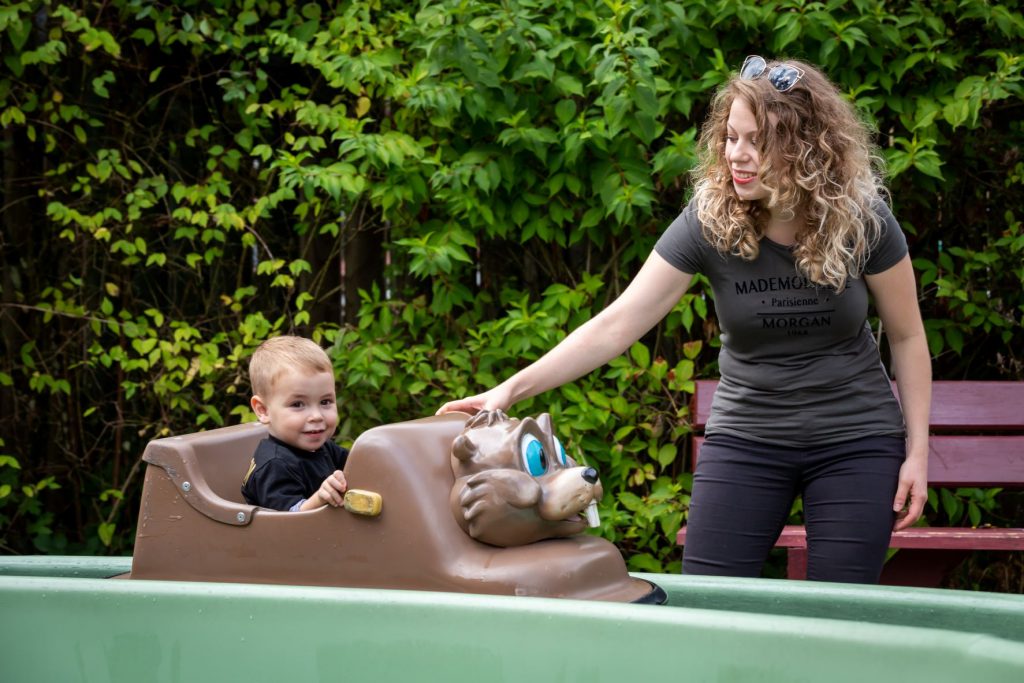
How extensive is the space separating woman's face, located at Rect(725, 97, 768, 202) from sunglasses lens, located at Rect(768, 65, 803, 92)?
8 centimetres

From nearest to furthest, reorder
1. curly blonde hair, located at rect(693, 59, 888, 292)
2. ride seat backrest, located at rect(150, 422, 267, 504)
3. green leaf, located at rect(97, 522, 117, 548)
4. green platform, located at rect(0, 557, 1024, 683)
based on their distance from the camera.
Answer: green platform, located at rect(0, 557, 1024, 683), ride seat backrest, located at rect(150, 422, 267, 504), curly blonde hair, located at rect(693, 59, 888, 292), green leaf, located at rect(97, 522, 117, 548)

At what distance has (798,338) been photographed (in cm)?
232

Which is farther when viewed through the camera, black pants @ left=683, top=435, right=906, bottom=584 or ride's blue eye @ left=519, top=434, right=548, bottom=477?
black pants @ left=683, top=435, right=906, bottom=584

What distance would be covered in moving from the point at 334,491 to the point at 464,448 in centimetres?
21

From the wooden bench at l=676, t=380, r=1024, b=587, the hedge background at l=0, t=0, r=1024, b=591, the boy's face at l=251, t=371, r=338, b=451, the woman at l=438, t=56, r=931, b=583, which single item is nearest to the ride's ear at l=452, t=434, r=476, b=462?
the woman at l=438, t=56, r=931, b=583

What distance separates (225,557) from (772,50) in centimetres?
252

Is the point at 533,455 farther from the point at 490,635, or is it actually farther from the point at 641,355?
the point at 641,355

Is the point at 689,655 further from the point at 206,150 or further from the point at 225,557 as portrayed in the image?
the point at 206,150

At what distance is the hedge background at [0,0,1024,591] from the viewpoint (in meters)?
3.69

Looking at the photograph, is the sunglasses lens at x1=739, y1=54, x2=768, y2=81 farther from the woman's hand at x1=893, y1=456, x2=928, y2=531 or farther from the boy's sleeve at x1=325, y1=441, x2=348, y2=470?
the boy's sleeve at x1=325, y1=441, x2=348, y2=470

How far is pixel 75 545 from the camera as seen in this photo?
4.68 metres

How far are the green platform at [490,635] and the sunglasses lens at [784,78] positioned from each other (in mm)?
932

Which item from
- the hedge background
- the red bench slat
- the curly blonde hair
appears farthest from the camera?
the hedge background

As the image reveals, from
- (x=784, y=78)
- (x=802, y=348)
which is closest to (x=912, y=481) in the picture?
(x=802, y=348)
